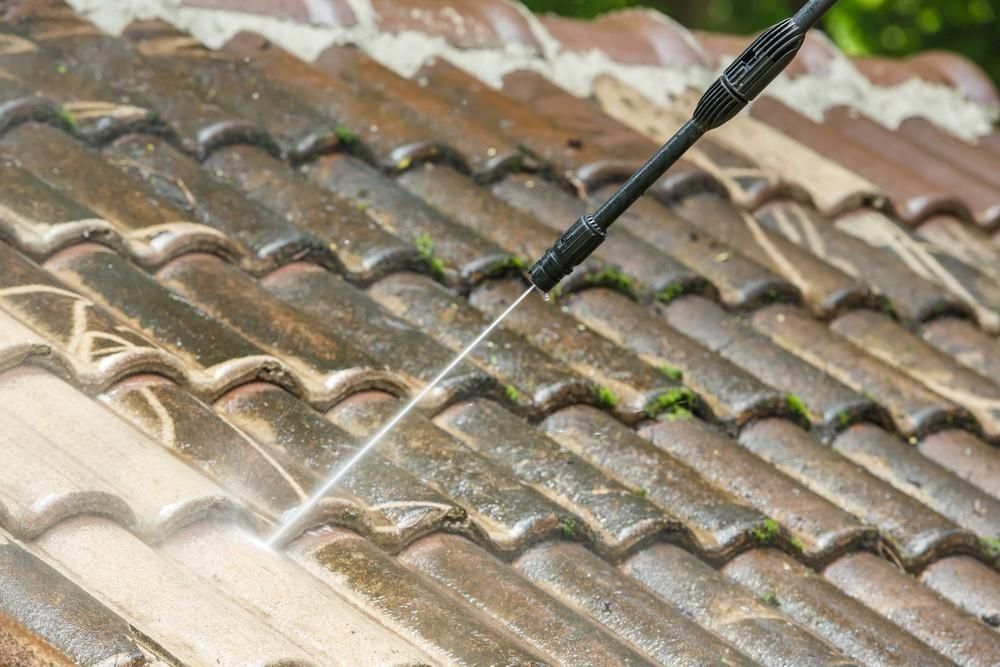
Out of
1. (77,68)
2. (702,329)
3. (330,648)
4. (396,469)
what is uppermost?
(702,329)

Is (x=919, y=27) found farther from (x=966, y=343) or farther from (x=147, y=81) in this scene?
(x=147, y=81)

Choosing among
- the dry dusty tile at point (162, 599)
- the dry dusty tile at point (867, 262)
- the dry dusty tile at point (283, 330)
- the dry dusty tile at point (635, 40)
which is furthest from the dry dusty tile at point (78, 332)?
the dry dusty tile at point (635, 40)

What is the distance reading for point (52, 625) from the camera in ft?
5.36

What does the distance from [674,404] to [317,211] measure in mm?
816

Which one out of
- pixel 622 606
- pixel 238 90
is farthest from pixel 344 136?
pixel 622 606

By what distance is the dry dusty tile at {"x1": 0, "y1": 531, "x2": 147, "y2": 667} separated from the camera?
5.30 ft

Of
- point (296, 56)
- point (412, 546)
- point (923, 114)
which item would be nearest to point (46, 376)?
point (412, 546)

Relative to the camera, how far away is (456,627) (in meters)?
2.04

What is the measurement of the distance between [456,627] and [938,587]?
115cm

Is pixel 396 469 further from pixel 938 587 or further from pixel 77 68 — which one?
pixel 77 68

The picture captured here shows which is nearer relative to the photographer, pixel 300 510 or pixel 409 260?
pixel 300 510

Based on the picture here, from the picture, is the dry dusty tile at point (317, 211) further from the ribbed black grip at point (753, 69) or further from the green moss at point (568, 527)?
the ribbed black grip at point (753, 69)

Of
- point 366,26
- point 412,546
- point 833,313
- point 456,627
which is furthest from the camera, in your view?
point 366,26

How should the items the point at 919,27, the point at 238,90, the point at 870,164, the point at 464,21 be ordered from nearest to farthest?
1. the point at 238,90
2. the point at 464,21
3. the point at 870,164
4. the point at 919,27
